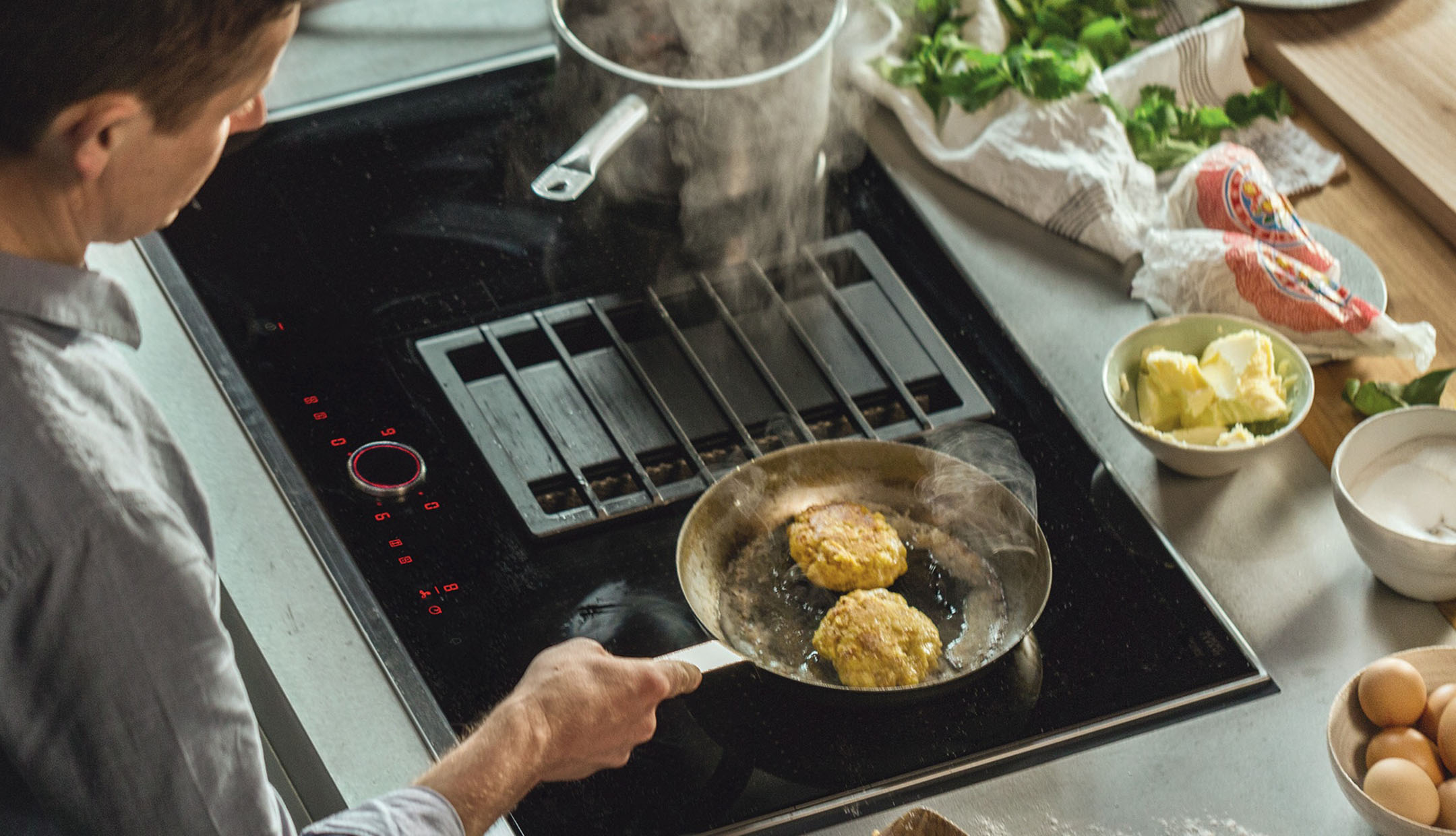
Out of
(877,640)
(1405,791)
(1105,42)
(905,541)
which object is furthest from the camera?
(1105,42)

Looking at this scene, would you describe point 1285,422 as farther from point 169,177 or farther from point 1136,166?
point 169,177

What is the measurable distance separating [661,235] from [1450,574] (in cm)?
74

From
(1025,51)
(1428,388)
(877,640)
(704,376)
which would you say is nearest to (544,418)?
(704,376)

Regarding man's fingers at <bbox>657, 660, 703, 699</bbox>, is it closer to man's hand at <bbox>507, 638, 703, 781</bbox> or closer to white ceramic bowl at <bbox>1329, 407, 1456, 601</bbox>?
man's hand at <bbox>507, 638, 703, 781</bbox>

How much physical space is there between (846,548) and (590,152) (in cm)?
39

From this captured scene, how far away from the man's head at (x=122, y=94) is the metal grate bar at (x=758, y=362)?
22.5 inches

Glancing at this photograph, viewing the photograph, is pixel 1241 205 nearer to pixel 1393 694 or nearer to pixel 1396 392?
pixel 1396 392

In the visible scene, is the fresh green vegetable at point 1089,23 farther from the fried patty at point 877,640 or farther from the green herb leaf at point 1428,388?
the fried patty at point 877,640

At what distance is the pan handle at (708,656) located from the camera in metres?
0.96

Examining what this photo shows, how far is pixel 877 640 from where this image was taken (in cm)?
98

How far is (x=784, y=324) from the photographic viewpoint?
1271 mm

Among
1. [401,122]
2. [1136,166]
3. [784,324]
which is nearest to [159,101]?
[784,324]

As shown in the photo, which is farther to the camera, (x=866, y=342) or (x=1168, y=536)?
(x=866, y=342)

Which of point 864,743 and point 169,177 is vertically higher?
point 169,177
